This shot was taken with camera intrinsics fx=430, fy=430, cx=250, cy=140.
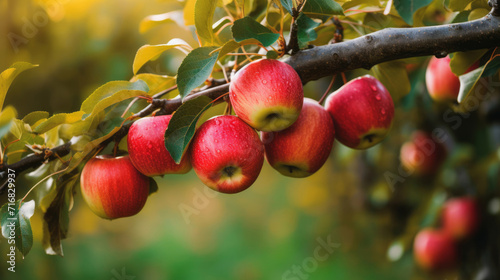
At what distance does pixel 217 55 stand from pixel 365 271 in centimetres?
286

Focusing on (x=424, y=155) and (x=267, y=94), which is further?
(x=424, y=155)

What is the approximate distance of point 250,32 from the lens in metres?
0.67

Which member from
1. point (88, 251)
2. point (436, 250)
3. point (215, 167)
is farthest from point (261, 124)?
point (88, 251)

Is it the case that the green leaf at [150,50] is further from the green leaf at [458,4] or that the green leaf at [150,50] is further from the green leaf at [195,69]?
the green leaf at [458,4]

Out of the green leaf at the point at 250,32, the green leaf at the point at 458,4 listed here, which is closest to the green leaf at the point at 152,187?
the green leaf at the point at 250,32

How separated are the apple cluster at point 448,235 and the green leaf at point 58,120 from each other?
58.8 inches

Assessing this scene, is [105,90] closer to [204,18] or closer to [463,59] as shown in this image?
[204,18]

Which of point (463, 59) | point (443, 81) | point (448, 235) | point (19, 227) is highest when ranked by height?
point (19, 227)

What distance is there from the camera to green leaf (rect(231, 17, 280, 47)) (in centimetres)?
65

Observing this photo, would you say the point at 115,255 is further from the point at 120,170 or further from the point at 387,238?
the point at 120,170

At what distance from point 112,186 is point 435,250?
4.67 ft

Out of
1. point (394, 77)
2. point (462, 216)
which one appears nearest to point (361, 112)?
point (394, 77)

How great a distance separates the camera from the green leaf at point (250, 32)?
653mm

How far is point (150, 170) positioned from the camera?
2.51 feet
